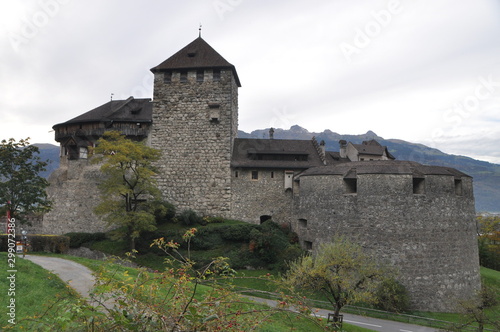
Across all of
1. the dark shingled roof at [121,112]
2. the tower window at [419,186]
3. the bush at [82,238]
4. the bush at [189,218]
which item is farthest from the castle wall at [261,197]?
the bush at [82,238]

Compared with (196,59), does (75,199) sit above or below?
below

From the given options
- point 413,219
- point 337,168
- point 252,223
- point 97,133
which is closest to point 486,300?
point 413,219

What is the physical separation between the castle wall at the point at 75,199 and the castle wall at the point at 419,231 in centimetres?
2037

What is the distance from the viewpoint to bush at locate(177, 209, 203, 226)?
28359 millimetres

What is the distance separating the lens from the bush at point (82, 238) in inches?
1131

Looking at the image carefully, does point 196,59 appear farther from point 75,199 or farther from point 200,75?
point 75,199

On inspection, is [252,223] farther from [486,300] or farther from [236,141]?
[486,300]

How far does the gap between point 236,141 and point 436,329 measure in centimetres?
2138

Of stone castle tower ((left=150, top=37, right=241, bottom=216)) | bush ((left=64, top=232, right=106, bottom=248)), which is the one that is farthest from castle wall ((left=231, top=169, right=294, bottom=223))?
bush ((left=64, top=232, right=106, bottom=248))

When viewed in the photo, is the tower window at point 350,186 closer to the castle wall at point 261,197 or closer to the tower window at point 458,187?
the castle wall at point 261,197

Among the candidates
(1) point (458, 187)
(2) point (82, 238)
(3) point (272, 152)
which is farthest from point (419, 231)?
(2) point (82, 238)

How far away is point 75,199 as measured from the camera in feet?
101

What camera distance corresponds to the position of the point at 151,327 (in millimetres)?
4125

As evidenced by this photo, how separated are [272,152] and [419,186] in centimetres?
1280
